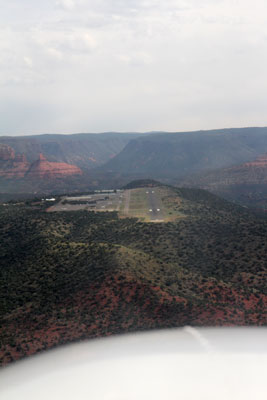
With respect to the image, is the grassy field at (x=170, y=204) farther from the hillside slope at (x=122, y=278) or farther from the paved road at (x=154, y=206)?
the hillside slope at (x=122, y=278)

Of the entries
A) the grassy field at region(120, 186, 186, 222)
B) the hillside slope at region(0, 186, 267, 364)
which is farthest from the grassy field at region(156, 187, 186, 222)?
the hillside slope at region(0, 186, 267, 364)

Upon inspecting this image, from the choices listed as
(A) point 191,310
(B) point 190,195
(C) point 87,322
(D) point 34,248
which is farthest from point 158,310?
(B) point 190,195

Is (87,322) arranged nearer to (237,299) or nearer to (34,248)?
(237,299)

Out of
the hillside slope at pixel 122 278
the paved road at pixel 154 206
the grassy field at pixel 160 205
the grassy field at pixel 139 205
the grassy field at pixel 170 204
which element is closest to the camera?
the hillside slope at pixel 122 278

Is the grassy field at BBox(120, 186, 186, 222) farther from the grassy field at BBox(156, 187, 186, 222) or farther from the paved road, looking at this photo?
the paved road

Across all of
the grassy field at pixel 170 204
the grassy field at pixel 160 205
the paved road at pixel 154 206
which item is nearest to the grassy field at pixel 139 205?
the grassy field at pixel 160 205

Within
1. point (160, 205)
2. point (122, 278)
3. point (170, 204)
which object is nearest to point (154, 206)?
point (160, 205)
